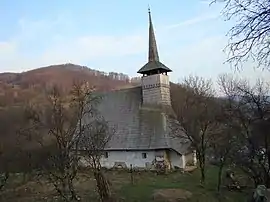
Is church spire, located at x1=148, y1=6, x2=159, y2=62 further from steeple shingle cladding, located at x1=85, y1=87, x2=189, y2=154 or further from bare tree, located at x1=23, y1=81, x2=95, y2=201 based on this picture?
bare tree, located at x1=23, y1=81, x2=95, y2=201

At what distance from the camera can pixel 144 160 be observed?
2848 centimetres

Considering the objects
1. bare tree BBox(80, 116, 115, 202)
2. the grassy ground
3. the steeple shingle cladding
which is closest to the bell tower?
the steeple shingle cladding

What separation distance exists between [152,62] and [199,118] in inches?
407

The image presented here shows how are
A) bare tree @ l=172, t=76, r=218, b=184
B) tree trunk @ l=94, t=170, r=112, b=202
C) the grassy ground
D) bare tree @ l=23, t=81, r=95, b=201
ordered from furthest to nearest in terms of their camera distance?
bare tree @ l=172, t=76, r=218, b=184 < the grassy ground < tree trunk @ l=94, t=170, r=112, b=202 < bare tree @ l=23, t=81, r=95, b=201

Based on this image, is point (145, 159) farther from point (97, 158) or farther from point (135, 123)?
point (97, 158)

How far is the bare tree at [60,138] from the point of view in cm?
1512

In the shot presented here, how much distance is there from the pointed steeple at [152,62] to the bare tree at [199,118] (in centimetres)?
290

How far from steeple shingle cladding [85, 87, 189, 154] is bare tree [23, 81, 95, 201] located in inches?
357

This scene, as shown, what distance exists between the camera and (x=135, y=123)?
100 feet

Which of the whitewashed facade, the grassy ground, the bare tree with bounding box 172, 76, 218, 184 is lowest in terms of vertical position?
the grassy ground

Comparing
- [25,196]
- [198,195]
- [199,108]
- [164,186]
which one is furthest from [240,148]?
[25,196]

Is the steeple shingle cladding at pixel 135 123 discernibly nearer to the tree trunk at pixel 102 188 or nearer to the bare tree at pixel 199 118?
the bare tree at pixel 199 118

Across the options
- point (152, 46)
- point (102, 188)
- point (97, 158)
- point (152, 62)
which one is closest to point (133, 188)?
point (97, 158)

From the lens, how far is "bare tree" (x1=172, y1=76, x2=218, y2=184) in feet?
76.2
